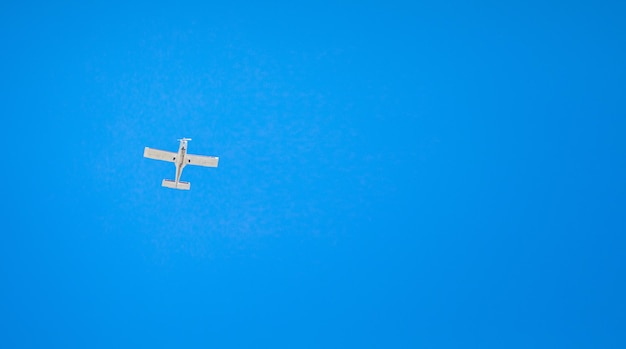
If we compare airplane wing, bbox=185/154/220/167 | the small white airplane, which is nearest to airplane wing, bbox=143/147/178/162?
the small white airplane

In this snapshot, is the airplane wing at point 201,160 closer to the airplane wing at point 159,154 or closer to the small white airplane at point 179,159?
the small white airplane at point 179,159

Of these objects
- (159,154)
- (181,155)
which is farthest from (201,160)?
(159,154)

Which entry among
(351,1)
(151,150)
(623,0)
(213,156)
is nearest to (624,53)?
(623,0)

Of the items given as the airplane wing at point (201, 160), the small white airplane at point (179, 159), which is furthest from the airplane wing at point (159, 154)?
the airplane wing at point (201, 160)

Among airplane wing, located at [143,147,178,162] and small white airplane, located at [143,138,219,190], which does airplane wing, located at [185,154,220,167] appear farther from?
airplane wing, located at [143,147,178,162]

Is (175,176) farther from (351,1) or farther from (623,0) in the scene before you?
(623,0)
